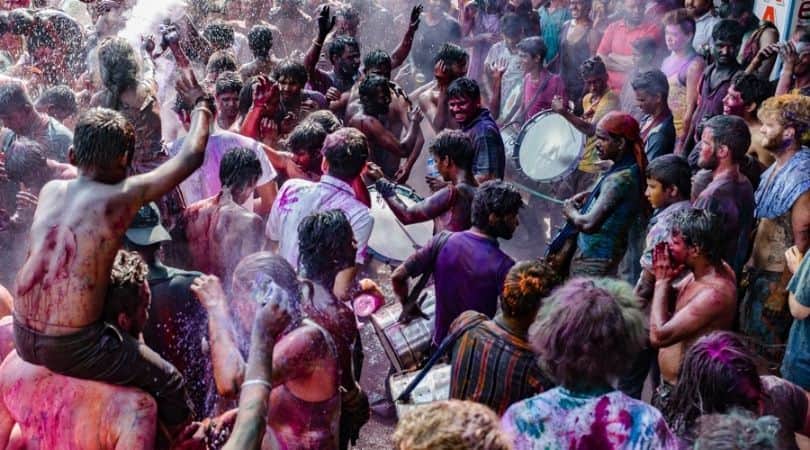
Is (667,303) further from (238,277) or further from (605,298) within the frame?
(238,277)

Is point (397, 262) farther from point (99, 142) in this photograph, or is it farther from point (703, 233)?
point (99, 142)

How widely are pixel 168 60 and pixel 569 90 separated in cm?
410

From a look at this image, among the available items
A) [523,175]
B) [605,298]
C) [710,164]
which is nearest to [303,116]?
[523,175]

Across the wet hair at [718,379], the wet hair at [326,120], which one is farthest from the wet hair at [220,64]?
the wet hair at [718,379]

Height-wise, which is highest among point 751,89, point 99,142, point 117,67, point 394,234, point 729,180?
point 99,142

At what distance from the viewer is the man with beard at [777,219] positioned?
5.71m

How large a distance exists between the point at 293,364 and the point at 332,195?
187 cm

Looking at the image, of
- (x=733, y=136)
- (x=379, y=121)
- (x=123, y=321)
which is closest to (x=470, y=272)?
(x=123, y=321)

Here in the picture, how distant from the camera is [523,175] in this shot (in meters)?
7.70

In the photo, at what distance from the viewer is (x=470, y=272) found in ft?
16.0

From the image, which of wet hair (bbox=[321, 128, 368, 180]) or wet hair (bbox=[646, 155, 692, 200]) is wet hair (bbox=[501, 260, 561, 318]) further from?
wet hair (bbox=[646, 155, 692, 200])

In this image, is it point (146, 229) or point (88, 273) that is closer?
point (88, 273)

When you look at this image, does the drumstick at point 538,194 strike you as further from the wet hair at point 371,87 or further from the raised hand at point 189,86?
the raised hand at point 189,86

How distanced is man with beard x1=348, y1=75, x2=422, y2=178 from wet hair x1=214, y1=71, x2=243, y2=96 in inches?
40.1
